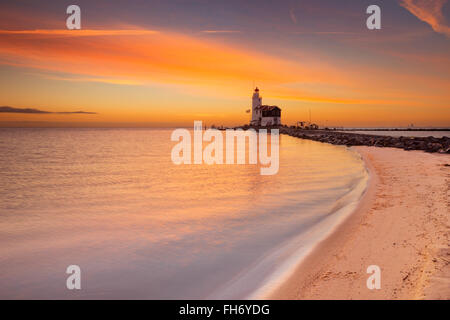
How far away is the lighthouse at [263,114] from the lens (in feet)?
394

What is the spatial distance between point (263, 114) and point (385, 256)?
4824 inches

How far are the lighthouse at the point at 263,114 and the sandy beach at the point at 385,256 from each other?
115 meters

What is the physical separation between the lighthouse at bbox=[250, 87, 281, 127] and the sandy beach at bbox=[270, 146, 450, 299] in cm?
11468

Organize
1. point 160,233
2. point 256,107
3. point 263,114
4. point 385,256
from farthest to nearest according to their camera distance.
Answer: point 256,107 → point 263,114 → point 160,233 → point 385,256

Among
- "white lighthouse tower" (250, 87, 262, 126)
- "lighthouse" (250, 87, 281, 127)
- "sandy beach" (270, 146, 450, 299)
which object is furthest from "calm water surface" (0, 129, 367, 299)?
"white lighthouse tower" (250, 87, 262, 126)

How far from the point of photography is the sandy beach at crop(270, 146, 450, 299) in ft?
11.9

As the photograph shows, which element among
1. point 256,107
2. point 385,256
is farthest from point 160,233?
point 256,107

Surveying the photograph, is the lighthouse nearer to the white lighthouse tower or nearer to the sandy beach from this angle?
the white lighthouse tower

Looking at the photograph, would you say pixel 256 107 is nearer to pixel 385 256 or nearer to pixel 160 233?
pixel 160 233

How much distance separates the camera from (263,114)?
407 feet
